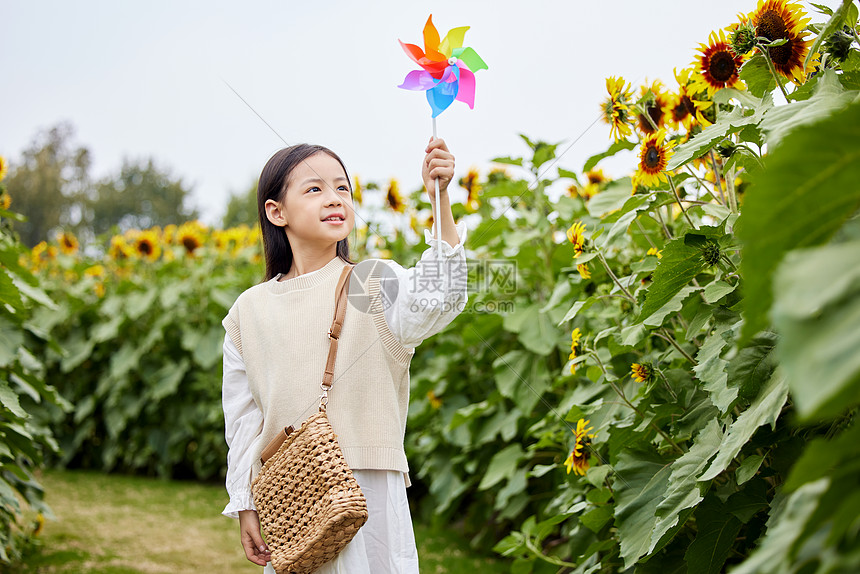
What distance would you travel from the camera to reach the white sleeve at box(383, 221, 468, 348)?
1609 mm

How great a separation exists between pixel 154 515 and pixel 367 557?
3328 mm

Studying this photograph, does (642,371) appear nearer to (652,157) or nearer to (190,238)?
(652,157)

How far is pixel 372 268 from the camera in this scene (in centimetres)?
179

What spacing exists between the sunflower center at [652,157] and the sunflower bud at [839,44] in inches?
20.3

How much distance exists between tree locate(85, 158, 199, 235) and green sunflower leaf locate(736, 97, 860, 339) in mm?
33137

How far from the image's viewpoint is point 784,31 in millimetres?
1641

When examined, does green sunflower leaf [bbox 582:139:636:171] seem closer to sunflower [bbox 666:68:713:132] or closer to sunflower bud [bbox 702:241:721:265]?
sunflower [bbox 666:68:713:132]

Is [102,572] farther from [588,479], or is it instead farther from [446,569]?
[588,479]

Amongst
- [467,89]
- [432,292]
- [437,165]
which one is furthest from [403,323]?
[467,89]

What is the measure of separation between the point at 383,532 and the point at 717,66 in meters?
1.50

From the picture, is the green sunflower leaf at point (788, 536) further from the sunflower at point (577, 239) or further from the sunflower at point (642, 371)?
the sunflower at point (577, 239)

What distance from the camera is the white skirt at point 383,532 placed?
5.39ft

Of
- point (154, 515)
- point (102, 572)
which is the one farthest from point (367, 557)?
point (154, 515)

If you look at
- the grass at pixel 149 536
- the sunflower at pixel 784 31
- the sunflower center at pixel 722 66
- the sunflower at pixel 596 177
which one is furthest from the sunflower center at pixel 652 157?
the grass at pixel 149 536
